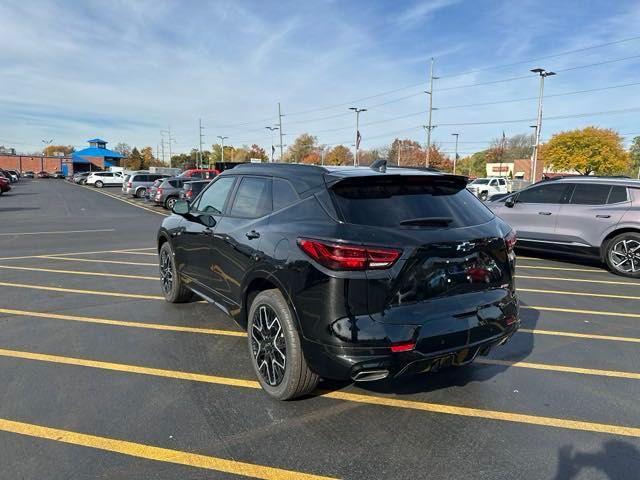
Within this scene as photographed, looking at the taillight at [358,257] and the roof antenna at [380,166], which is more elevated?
the roof antenna at [380,166]

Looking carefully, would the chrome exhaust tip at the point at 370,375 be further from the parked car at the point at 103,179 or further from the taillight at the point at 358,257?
the parked car at the point at 103,179

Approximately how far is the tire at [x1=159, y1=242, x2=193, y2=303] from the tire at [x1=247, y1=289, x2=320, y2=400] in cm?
224

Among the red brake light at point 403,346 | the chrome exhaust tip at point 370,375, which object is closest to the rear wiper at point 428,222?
the red brake light at point 403,346

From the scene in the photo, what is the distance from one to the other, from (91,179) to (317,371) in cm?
5686

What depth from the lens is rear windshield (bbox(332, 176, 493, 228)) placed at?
303 centimetres

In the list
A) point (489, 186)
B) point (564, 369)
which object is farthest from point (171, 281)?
point (489, 186)

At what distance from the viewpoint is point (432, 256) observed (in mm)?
2922

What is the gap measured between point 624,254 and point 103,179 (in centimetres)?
5437

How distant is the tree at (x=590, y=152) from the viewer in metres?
61.8

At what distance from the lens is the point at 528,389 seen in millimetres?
3631

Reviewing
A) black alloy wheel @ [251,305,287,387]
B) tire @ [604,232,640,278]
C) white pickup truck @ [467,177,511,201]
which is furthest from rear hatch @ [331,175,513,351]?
white pickup truck @ [467,177,511,201]

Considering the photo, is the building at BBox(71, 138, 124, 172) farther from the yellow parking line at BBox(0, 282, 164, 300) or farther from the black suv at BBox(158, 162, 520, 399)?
the black suv at BBox(158, 162, 520, 399)

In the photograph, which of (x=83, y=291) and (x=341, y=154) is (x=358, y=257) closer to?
(x=83, y=291)

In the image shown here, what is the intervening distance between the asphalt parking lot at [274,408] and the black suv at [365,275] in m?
0.42
